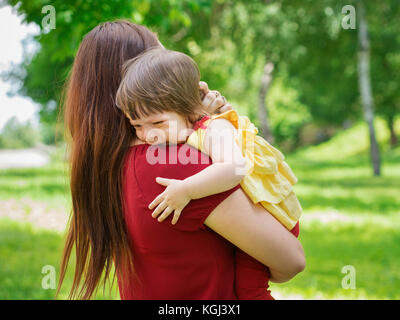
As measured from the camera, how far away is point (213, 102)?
1.77 meters

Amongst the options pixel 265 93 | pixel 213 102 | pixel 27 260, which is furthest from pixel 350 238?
pixel 265 93

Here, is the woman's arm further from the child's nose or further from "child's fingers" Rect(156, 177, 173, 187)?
the child's nose

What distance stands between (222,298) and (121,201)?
46 centimetres

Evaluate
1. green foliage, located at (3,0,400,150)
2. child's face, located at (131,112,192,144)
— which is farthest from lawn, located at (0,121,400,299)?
green foliage, located at (3,0,400,150)

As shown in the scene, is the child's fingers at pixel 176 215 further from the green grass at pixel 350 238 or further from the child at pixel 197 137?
the green grass at pixel 350 238

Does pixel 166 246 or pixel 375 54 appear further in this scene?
pixel 375 54

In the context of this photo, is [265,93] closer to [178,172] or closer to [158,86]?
[158,86]

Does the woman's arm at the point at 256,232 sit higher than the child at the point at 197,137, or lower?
lower

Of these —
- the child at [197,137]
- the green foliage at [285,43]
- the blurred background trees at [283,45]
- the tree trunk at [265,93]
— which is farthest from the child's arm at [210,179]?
the tree trunk at [265,93]

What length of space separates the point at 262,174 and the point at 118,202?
485 mm

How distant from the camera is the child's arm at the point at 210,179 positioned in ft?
4.79
